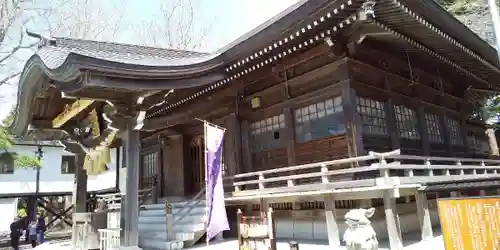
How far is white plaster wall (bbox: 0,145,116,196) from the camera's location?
24453 mm

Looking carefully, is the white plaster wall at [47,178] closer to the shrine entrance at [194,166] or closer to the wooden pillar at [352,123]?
the shrine entrance at [194,166]

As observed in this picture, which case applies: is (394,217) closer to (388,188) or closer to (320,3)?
(388,188)

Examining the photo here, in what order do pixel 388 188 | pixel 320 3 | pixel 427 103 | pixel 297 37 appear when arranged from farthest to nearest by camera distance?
pixel 427 103 → pixel 297 37 → pixel 320 3 → pixel 388 188

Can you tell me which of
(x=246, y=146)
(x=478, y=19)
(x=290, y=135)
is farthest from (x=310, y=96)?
(x=478, y=19)

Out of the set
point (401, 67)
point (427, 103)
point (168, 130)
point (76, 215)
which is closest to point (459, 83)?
point (427, 103)

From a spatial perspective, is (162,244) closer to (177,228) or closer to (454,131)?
(177,228)

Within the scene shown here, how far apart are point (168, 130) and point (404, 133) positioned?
8.92 meters

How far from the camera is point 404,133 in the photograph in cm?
1081

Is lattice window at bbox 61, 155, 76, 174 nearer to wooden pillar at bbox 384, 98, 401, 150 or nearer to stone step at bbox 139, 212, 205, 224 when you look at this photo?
stone step at bbox 139, 212, 205, 224

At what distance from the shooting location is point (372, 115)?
32.4ft

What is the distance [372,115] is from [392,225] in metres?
3.45

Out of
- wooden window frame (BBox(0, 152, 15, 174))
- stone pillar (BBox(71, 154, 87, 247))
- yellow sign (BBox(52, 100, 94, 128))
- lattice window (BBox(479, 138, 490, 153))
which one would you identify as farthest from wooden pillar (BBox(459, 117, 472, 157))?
wooden window frame (BBox(0, 152, 15, 174))

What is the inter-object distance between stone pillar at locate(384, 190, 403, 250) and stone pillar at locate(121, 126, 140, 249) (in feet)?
18.0

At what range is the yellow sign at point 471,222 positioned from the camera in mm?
4039
